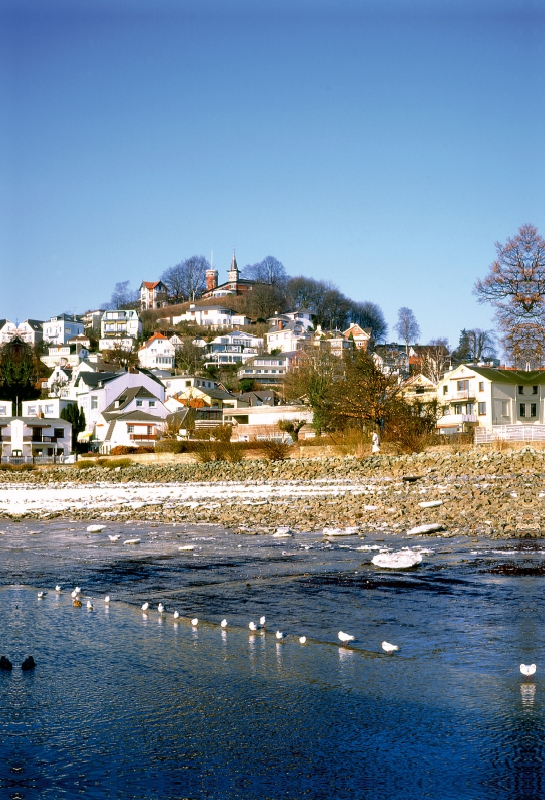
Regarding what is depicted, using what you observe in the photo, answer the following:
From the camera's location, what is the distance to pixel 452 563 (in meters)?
12.0

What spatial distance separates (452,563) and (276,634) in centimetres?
492

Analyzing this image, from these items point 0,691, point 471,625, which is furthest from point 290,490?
point 0,691

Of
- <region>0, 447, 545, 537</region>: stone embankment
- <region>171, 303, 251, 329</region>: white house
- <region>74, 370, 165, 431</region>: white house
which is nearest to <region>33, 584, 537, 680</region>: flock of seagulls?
<region>0, 447, 545, 537</region>: stone embankment

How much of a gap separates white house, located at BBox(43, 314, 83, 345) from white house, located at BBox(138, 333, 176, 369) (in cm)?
2326

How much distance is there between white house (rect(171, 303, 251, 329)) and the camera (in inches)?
6319

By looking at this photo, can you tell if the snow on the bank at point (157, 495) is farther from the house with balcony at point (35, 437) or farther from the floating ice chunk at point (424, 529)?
the house with balcony at point (35, 437)

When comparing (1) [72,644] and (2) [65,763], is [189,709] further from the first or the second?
(1) [72,644]

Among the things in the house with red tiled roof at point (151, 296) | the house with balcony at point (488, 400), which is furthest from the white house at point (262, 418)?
the house with red tiled roof at point (151, 296)

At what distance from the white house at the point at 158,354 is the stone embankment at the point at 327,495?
317ft

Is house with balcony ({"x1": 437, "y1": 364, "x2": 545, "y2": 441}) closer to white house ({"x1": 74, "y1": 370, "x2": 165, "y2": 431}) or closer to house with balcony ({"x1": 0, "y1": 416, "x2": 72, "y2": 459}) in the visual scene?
white house ({"x1": 74, "y1": 370, "x2": 165, "y2": 431})

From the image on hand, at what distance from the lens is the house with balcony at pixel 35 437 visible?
250 ft

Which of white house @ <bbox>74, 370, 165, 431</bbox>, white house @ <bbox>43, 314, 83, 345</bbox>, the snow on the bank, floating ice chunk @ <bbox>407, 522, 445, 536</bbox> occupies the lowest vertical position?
the snow on the bank

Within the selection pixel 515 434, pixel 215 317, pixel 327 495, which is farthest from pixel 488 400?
pixel 215 317

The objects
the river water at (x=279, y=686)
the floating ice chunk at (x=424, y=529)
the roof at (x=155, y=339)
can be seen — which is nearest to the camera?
the river water at (x=279, y=686)
